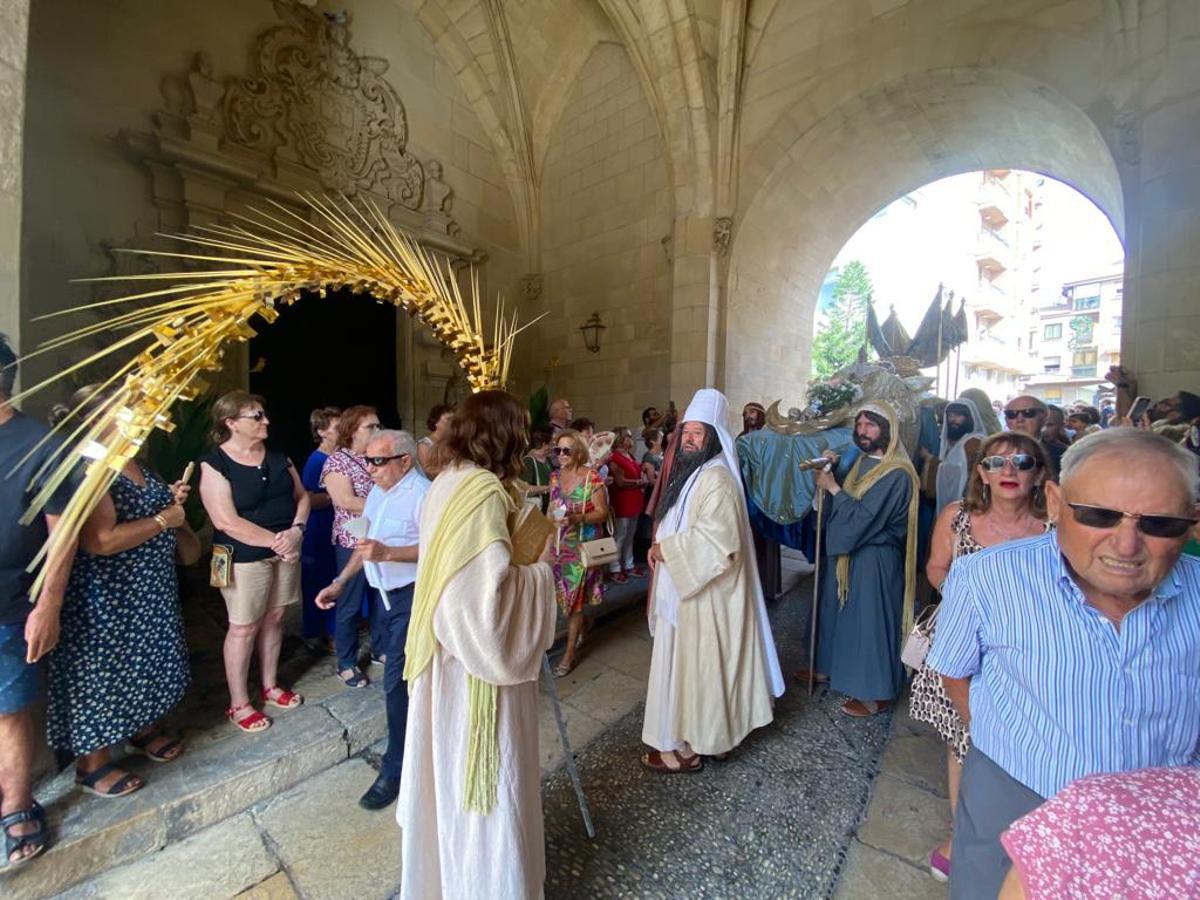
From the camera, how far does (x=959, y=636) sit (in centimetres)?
127

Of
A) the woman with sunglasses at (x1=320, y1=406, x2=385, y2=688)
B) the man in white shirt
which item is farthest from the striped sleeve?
the woman with sunglasses at (x1=320, y1=406, x2=385, y2=688)

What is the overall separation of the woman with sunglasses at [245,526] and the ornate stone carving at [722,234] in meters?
6.77

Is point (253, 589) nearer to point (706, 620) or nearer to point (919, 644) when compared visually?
point (706, 620)

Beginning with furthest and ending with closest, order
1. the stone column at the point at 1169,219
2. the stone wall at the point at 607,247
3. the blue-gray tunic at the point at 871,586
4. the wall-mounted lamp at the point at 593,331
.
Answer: the wall-mounted lamp at the point at 593,331
the stone wall at the point at 607,247
the stone column at the point at 1169,219
the blue-gray tunic at the point at 871,586

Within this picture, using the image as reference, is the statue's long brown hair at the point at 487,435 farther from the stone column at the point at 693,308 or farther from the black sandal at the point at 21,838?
the stone column at the point at 693,308

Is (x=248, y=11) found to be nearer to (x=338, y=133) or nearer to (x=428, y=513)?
(x=338, y=133)

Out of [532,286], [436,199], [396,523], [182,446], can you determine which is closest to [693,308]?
[532,286]

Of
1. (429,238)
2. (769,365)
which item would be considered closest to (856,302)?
(769,365)

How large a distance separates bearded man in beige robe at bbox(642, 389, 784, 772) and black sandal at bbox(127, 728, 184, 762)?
88.3 inches

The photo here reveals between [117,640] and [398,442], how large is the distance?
4.63 ft

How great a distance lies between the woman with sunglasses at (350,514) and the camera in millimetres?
3088

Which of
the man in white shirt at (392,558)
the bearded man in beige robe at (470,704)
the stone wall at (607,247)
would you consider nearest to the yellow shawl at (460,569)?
Answer: the bearded man in beige robe at (470,704)

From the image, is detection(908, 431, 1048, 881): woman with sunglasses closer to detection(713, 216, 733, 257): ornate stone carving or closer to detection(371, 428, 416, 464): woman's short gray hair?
detection(371, 428, 416, 464): woman's short gray hair

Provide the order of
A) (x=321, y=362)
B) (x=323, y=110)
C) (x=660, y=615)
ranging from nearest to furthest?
1. (x=660, y=615)
2. (x=323, y=110)
3. (x=321, y=362)
